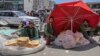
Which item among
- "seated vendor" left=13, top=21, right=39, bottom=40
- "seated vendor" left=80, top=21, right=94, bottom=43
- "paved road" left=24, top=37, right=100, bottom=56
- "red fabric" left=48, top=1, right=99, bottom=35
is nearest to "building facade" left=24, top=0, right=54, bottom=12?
"seated vendor" left=80, top=21, right=94, bottom=43

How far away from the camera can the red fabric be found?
38.8 feet

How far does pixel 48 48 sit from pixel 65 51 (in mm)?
852

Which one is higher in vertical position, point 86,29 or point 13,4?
point 86,29

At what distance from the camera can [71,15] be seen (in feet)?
39.8

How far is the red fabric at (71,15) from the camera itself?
38.8 feet

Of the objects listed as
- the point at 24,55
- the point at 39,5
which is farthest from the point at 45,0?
the point at 24,55

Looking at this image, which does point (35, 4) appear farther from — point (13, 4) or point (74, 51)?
point (74, 51)

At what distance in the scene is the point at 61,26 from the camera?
492 inches

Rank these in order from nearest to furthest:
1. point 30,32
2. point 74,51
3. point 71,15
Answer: point 74,51 → point 30,32 → point 71,15

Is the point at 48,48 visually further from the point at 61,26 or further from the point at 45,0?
the point at 45,0

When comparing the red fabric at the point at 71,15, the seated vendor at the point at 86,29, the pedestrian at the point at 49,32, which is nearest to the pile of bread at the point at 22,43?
the pedestrian at the point at 49,32

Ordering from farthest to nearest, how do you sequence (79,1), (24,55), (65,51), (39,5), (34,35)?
(39,5) < (79,1) < (34,35) < (65,51) < (24,55)

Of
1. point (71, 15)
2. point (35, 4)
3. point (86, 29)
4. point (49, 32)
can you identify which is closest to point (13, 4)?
point (35, 4)

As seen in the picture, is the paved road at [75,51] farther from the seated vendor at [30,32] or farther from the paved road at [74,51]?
the seated vendor at [30,32]
